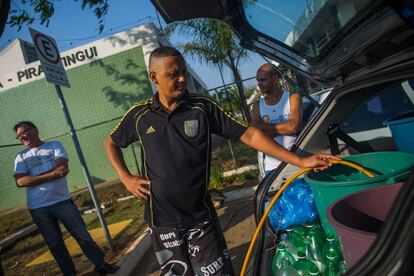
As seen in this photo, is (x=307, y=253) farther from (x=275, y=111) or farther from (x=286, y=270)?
(x=275, y=111)

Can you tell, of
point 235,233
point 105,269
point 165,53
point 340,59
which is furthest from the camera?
point 235,233

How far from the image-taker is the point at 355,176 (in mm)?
2365

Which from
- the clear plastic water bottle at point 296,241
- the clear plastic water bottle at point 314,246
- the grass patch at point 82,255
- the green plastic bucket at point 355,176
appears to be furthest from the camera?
the grass patch at point 82,255

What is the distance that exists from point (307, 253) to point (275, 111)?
154 centimetres

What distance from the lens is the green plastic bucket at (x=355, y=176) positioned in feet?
5.96

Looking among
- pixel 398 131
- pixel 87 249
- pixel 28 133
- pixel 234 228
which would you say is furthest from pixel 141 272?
pixel 398 131

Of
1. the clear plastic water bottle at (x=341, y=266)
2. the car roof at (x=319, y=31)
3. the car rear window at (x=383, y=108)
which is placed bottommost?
the clear plastic water bottle at (x=341, y=266)

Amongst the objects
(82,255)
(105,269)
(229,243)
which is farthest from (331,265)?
(82,255)

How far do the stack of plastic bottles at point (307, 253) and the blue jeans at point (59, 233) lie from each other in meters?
2.56

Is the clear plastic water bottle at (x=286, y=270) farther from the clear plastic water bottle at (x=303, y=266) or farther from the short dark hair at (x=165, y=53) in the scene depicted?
the short dark hair at (x=165, y=53)

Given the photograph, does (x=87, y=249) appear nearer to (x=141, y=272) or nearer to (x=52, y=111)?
(x=141, y=272)

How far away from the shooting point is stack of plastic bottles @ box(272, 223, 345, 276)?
192cm

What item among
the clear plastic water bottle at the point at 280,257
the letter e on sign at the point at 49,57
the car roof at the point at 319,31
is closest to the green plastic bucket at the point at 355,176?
the clear plastic water bottle at the point at 280,257

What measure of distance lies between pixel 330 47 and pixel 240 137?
822 mm
